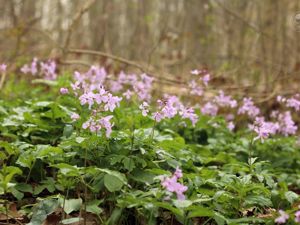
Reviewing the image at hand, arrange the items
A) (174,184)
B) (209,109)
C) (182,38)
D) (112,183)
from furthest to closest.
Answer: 1. (182,38)
2. (209,109)
3. (112,183)
4. (174,184)

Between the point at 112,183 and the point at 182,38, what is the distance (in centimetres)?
797

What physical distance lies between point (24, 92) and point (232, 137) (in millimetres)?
2356

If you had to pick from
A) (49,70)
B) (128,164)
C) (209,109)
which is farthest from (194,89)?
(128,164)

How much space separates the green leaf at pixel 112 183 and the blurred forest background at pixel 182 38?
3975 millimetres

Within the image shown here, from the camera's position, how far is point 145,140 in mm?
2805

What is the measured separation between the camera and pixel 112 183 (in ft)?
7.85

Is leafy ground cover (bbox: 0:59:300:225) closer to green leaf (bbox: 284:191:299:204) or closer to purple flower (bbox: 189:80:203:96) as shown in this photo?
green leaf (bbox: 284:191:299:204)

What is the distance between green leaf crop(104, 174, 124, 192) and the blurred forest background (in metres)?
3.98

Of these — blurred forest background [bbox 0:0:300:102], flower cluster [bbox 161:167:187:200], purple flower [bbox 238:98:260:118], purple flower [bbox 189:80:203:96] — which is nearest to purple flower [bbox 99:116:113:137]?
flower cluster [bbox 161:167:187:200]

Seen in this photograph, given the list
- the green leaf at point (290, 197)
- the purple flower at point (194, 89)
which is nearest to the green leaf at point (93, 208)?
the green leaf at point (290, 197)

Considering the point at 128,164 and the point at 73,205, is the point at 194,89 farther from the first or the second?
the point at 73,205

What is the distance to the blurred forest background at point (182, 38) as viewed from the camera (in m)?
7.36

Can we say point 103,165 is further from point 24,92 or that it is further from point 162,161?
point 24,92

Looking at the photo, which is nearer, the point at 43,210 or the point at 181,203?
the point at 181,203
